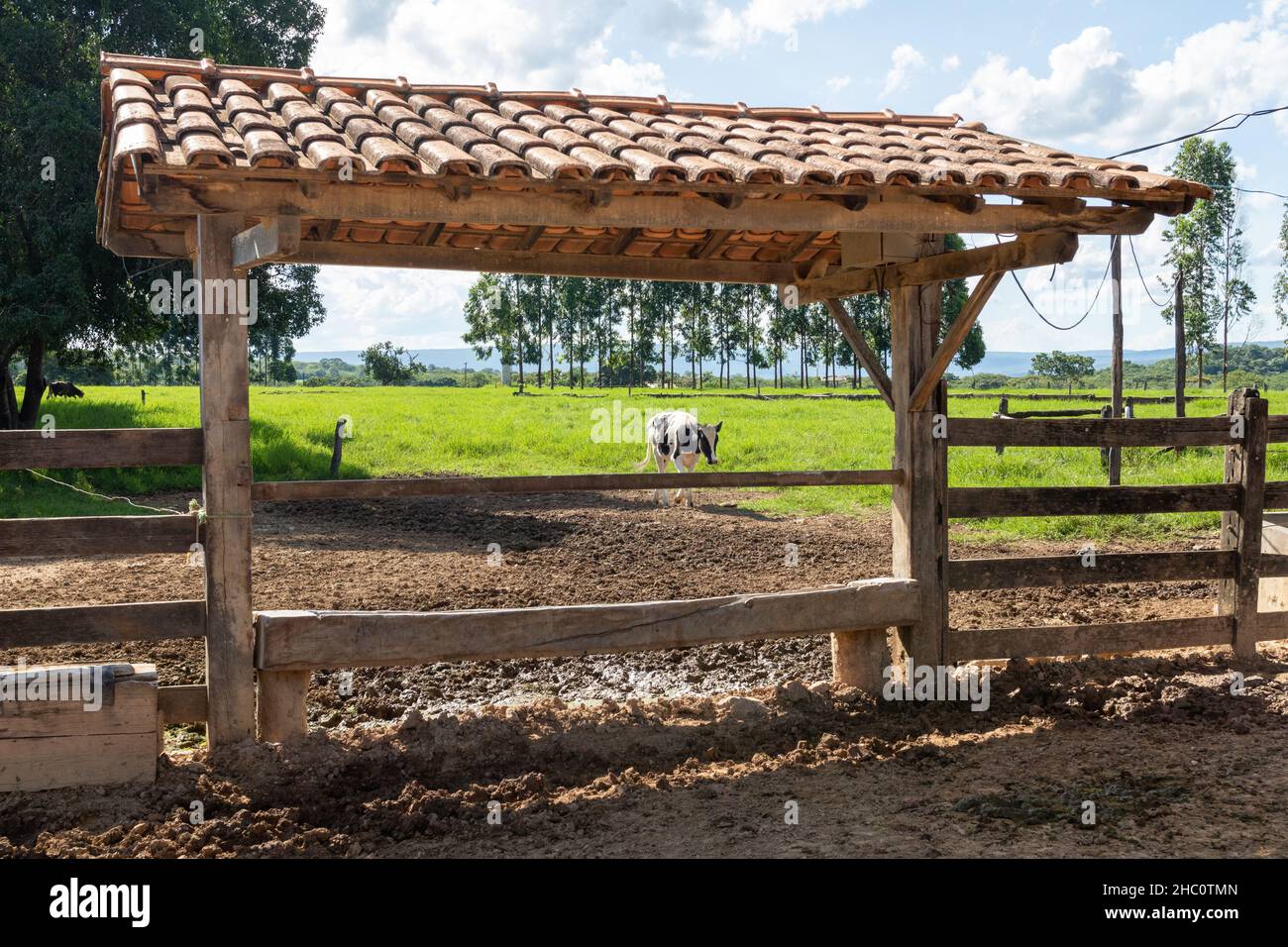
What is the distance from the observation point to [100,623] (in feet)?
16.9

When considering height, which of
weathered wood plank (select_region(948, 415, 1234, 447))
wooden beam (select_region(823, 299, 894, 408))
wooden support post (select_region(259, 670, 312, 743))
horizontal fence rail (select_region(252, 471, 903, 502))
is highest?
wooden beam (select_region(823, 299, 894, 408))

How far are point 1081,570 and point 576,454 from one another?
50.1 ft

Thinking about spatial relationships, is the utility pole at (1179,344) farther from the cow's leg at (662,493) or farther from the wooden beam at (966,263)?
the wooden beam at (966,263)

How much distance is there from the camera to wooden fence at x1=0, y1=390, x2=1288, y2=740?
5.15 m

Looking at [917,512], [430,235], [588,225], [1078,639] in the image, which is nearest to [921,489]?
[917,512]

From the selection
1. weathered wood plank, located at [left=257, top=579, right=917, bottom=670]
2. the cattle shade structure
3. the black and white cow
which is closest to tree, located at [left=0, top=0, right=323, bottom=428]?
the black and white cow

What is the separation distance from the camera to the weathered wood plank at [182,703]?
526 cm

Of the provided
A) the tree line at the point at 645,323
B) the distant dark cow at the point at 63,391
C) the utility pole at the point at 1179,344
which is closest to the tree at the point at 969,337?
the tree line at the point at 645,323

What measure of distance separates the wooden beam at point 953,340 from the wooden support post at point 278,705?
157 inches

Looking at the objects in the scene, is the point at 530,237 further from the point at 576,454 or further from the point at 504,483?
the point at 576,454

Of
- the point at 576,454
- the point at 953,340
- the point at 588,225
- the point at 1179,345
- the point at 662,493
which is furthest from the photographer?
the point at 1179,345

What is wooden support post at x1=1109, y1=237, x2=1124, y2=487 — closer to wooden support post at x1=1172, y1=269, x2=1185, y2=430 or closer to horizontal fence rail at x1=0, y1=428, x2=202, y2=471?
wooden support post at x1=1172, y1=269, x2=1185, y2=430

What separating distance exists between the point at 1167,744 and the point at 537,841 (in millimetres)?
3318

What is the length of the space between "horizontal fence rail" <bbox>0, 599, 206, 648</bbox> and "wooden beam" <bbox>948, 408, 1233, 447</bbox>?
14.7 ft
